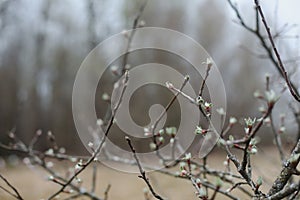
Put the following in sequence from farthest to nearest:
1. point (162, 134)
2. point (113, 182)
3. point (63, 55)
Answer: point (63, 55)
point (113, 182)
point (162, 134)

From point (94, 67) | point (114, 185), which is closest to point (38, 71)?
point (94, 67)

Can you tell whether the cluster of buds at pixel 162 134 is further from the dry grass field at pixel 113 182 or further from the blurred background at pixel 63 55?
the blurred background at pixel 63 55

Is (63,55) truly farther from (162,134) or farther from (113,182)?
(162,134)

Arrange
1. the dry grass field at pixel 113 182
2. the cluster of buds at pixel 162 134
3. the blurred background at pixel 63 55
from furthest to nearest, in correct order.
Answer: the blurred background at pixel 63 55, the dry grass field at pixel 113 182, the cluster of buds at pixel 162 134

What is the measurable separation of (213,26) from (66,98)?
3.55 meters

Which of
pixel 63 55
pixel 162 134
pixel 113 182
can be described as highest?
pixel 63 55

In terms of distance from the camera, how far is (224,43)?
7.15 m

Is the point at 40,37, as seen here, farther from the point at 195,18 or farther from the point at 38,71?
the point at 195,18

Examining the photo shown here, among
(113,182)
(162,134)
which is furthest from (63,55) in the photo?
(162,134)

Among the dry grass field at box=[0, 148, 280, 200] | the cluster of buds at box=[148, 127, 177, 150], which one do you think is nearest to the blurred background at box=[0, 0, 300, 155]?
the dry grass field at box=[0, 148, 280, 200]

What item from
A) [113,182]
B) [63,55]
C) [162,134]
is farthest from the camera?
[63,55]

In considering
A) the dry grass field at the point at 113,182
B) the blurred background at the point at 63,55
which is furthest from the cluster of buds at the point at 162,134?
the blurred background at the point at 63,55

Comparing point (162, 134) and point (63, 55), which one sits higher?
point (63, 55)

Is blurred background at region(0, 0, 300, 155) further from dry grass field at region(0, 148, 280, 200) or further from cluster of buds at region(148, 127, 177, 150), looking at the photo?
cluster of buds at region(148, 127, 177, 150)
